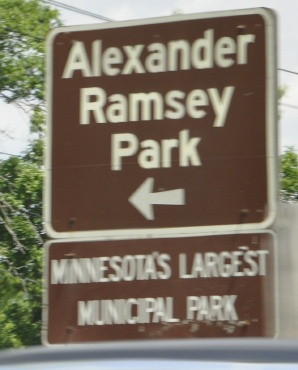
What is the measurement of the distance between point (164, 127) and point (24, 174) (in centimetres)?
1463

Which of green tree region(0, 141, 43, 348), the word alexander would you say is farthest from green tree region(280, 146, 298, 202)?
the word alexander

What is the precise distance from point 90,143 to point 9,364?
227 cm

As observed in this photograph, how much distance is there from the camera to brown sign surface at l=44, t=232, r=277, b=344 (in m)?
4.89

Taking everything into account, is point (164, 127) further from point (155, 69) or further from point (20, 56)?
point (20, 56)

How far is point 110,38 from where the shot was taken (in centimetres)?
539

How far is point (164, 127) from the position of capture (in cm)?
518

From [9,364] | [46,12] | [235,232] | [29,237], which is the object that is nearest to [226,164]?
[235,232]

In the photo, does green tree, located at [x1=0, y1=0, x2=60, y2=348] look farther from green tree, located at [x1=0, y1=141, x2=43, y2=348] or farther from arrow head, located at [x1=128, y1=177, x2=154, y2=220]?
arrow head, located at [x1=128, y1=177, x2=154, y2=220]

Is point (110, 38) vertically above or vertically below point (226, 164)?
above

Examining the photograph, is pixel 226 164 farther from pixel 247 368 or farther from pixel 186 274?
pixel 247 368

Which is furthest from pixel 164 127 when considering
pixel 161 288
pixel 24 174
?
pixel 24 174

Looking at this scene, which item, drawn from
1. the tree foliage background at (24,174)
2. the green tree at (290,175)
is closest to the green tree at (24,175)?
the tree foliage background at (24,174)

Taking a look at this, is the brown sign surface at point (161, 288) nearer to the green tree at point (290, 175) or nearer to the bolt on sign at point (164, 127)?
the bolt on sign at point (164, 127)

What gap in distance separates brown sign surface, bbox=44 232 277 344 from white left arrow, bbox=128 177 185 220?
0.46 ft
